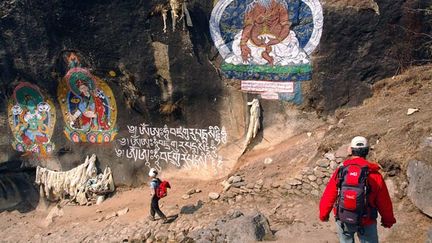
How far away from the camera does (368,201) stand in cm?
434

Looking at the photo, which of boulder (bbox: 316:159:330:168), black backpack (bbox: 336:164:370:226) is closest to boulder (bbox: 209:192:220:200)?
boulder (bbox: 316:159:330:168)

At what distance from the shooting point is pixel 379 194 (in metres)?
4.32

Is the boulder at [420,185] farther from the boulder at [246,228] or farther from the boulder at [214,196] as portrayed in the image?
the boulder at [214,196]

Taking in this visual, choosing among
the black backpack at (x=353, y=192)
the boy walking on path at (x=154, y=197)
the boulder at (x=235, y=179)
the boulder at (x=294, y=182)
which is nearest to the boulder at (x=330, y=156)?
the boulder at (x=294, y=182)

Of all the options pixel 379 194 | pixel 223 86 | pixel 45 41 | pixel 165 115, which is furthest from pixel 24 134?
pixel 379 194

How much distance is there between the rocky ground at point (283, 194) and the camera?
24.2 ft

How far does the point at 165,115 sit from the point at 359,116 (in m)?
3.93

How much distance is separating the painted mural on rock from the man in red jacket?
5491 mm

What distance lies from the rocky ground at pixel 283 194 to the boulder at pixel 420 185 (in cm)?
2

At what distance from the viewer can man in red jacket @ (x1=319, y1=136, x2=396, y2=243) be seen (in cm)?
432

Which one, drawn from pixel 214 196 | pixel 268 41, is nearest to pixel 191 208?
pixel 214 196

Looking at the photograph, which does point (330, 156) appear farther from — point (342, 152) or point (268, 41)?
point (268, 41)

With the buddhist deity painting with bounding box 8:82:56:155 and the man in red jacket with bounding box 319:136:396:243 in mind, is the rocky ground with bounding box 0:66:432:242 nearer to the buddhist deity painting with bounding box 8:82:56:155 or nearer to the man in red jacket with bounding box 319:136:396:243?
the buddhist deity painting with bounding box 8:82:56:155

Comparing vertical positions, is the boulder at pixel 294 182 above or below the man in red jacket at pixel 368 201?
below
